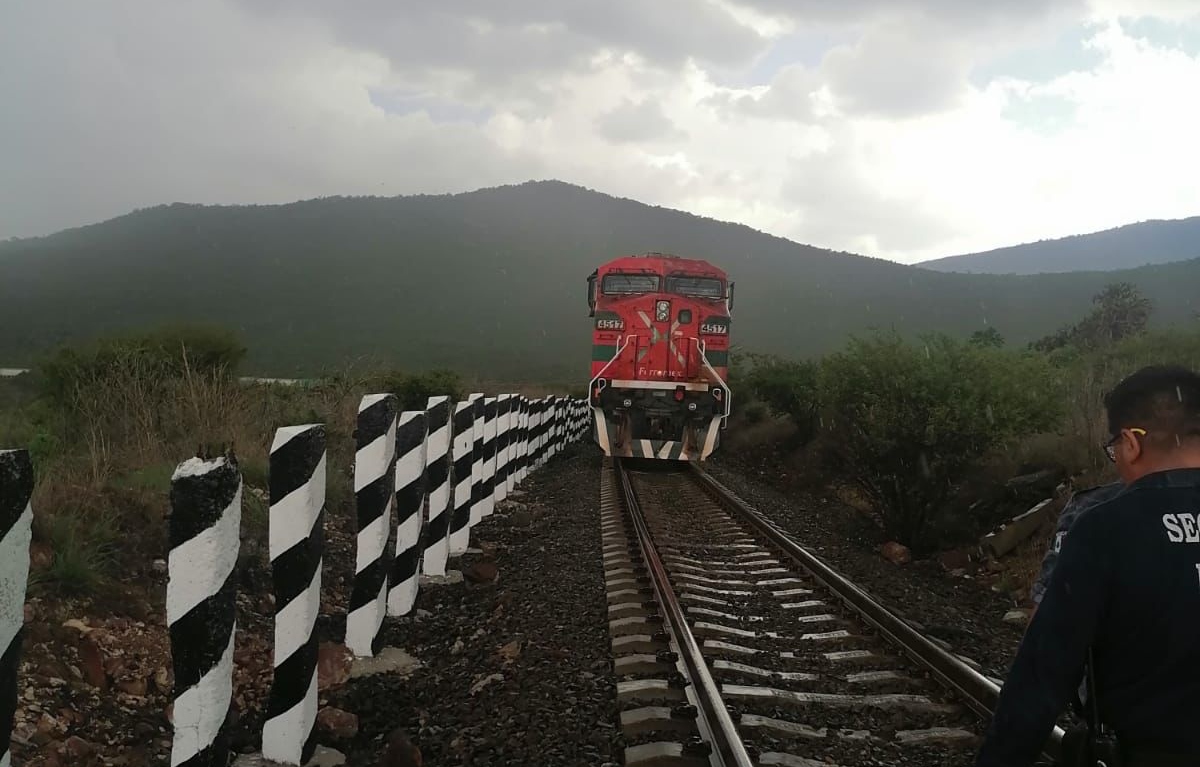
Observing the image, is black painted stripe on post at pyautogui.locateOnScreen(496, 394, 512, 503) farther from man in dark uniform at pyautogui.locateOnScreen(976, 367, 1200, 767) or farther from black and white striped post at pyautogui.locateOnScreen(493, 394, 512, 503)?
man in dark uniform at pyautogui.locateOnScreen(976, 367, 1200, 767)

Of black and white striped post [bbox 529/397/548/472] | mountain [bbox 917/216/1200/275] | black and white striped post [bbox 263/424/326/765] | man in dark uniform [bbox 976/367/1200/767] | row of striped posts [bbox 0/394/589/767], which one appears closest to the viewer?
man in dark uniform [bbox 976/367/1200/767]

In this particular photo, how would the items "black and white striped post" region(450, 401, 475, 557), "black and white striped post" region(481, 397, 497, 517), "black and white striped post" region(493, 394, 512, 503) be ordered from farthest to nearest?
"black and white striped post" region(493, 394, 512, 503), "black and white striped post" region(481, 397, 497, 517), "black and white striped post" region(450, 401, 475, 557)

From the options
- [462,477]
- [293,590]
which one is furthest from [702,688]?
[462,477]

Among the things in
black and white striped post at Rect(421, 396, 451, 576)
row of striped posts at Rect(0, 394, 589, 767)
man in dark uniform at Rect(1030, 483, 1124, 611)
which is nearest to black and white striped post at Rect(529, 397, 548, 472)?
black and white striped post at Rect(421, 396, 451, 576)

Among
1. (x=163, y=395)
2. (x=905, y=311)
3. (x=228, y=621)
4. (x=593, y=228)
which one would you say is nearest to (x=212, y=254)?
(x=593, y=228)

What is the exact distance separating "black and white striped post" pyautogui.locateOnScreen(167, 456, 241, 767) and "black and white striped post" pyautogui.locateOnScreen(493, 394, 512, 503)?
756 cm

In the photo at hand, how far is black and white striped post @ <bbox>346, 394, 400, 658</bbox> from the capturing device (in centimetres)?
485

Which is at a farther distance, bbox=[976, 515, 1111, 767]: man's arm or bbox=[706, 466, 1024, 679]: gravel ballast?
bbox=[706, 466, 1024, 679]: gravel ballast

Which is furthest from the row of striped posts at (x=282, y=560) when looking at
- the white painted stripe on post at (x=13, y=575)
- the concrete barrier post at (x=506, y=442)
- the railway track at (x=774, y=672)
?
the concrete barrier post at (x=506, y=442)

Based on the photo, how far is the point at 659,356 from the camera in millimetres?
16969

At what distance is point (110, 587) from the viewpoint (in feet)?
15.1

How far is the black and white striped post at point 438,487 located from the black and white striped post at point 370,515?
5.82 feet

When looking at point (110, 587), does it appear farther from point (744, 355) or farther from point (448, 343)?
point (448, 343)

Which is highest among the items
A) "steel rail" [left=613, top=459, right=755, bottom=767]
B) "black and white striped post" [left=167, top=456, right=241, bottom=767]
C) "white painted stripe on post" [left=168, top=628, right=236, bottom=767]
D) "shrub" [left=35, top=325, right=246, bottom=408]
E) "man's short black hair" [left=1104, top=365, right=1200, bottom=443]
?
"shrub" [left=35, top=325, right=246, bottom=408]
